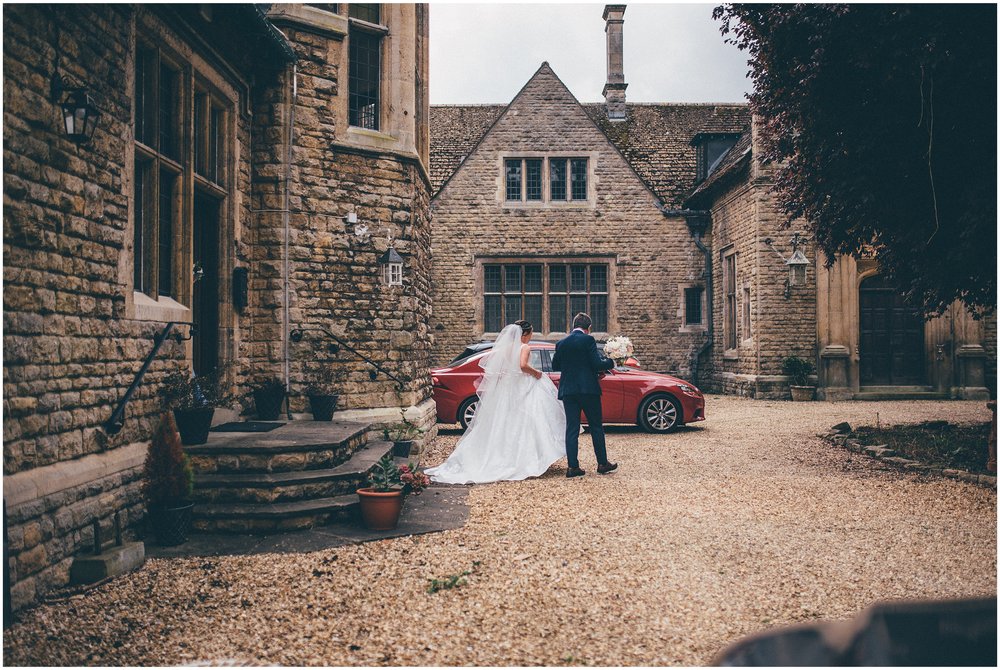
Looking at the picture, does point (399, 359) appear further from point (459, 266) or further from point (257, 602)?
point (459, 266)

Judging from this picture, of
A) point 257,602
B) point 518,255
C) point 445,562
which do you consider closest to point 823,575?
point 445,562

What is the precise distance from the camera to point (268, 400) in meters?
8.10

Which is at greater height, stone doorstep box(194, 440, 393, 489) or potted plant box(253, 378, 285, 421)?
potted plant box(253, 378, 285, 421)

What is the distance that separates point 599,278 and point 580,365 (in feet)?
40.4

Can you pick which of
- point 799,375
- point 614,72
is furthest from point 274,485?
point 614,72

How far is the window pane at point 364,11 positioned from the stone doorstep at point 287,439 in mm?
5197

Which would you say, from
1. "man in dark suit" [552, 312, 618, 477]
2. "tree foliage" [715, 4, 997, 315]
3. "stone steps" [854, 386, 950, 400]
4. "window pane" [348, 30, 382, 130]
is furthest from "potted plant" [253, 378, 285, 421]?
"stone steps" [854, 386, 950, 400]

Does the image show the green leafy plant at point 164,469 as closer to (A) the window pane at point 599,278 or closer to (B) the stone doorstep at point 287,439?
(B) the stone doorstep at point 287,439

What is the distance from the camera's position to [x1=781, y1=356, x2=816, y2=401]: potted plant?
54.8 ft

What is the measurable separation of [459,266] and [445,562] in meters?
15.5

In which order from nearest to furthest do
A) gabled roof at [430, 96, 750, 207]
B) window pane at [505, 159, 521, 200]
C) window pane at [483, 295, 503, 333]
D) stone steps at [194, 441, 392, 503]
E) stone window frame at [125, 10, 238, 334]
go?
1. stone window frame at [125, 10, 238, 334]
2. stone steps at [194, 441, 392, 503]
3. window pane at [483, 295, 503, 333]
4. window pane at [505, 159, 521, 200]
5. gabled roof at [430, 96, 750, 207]

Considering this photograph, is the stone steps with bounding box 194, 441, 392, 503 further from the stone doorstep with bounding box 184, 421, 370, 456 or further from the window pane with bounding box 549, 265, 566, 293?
the window pane with bounding box 549, 265, 566, 293

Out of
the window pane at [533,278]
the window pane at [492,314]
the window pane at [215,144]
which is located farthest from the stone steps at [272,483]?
the window pane at [533,278]

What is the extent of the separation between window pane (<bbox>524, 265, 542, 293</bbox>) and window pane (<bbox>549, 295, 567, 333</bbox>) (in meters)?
0.48
